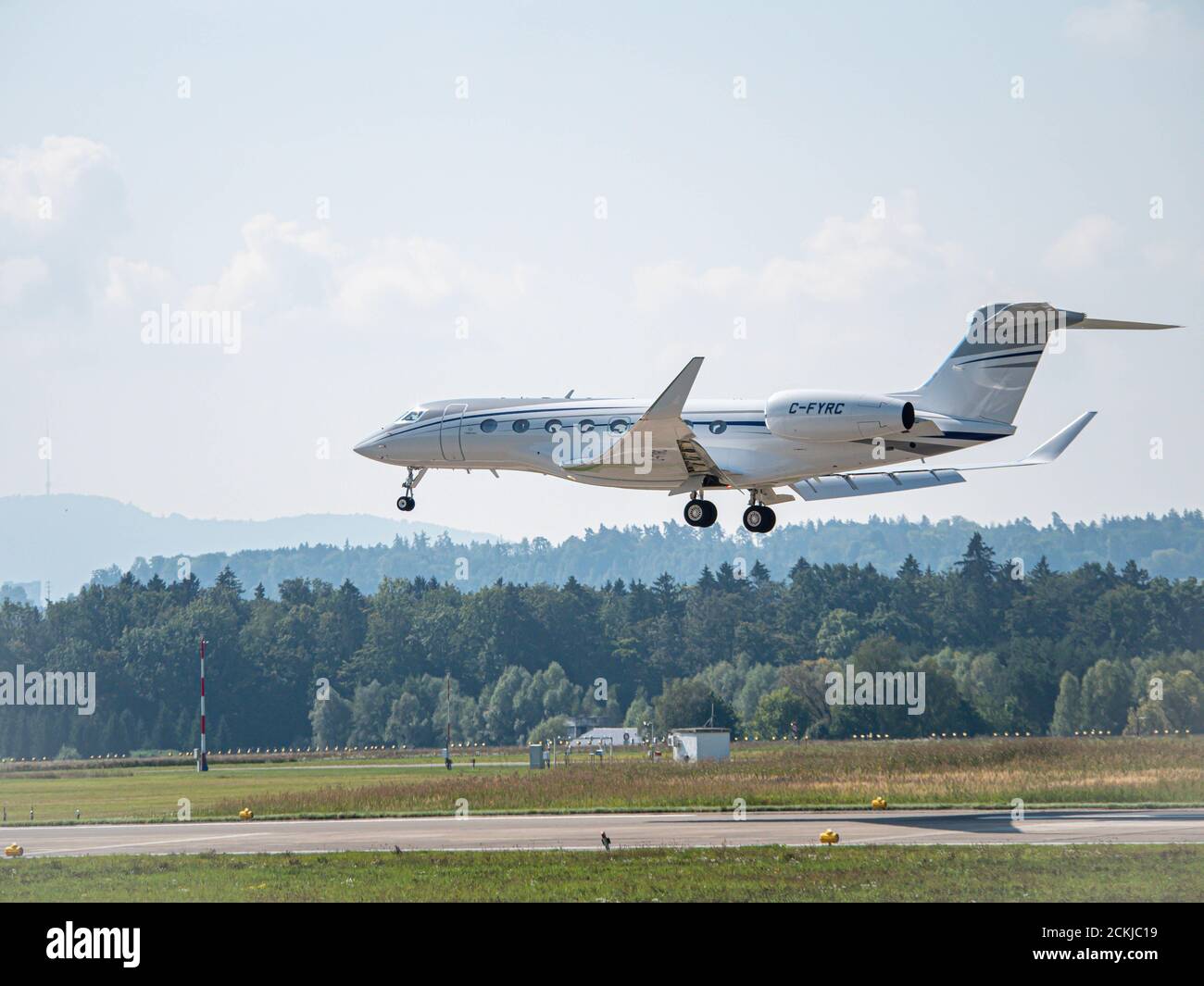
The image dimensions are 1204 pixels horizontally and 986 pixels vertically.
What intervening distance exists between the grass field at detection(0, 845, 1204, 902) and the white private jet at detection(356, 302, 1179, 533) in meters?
10.1

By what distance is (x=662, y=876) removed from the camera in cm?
2444

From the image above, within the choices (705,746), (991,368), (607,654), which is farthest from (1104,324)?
(607,654)

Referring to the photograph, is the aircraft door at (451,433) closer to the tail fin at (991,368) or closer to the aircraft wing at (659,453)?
the aircraft wing at (659,453)

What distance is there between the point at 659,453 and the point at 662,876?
1324 centimetres

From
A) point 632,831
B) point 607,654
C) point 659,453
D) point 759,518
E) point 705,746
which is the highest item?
point 659,453

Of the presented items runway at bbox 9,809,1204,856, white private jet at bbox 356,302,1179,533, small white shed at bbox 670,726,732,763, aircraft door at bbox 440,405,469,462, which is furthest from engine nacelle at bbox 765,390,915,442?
small white shed at bbox 670,726,732,763

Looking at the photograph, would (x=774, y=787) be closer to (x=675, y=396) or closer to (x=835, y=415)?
(x=835, y=415)

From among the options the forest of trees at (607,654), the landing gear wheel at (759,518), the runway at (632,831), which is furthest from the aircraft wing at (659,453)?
the forest of trees at (607,654)

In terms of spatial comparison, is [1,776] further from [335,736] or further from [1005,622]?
[1005,622]

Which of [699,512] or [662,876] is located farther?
[699,512]

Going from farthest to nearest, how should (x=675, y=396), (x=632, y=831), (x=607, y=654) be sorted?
1. (x=607, y=654)
2. (x=675, y=396)
3. (x=632, y=831)

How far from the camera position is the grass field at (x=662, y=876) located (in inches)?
888

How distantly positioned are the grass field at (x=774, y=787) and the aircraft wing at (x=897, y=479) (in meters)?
7.80
